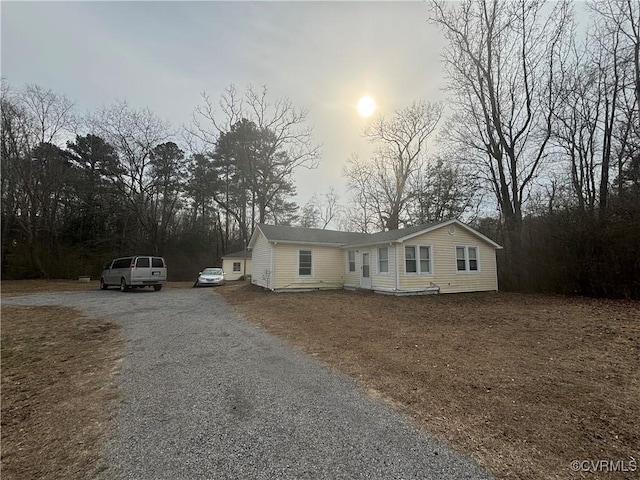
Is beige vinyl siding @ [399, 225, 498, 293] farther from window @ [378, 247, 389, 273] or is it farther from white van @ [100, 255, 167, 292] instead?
white van @ [100, 255, 167, 292]

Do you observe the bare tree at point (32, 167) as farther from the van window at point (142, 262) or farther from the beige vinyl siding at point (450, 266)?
the beige vinyl siding at point (450, 266)

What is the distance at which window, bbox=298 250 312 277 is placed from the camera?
1471cm

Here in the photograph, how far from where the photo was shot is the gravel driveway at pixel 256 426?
7.15 feet

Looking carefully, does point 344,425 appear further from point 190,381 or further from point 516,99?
point 516,99

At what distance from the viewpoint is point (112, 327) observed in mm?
7242

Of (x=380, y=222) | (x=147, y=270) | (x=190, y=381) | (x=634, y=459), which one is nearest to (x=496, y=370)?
(x=634, y=459)

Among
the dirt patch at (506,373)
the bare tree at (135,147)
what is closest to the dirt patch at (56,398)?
the dirt patch at (506,373)

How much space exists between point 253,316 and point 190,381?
189 inches

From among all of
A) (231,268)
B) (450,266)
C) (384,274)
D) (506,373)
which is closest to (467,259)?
(450,266)

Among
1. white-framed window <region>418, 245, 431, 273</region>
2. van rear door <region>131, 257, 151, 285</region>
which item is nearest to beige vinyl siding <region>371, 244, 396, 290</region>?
white-framed window <region>418, 245, 431, 273</region>

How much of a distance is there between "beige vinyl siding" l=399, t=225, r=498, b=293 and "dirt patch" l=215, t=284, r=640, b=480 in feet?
12.0

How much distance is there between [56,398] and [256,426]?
2.67 metres

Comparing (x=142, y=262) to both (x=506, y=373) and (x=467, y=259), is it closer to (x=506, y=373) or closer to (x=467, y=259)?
(x=506, y=373)

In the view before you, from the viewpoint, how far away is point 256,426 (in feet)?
9.05
